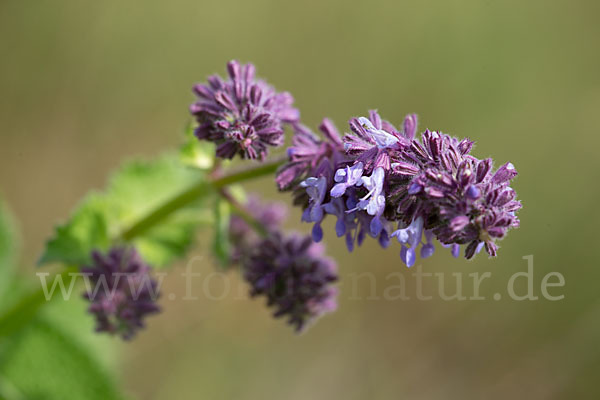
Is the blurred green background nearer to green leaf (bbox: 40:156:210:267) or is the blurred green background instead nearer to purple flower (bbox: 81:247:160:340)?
Answer: green leaf (bbox: 40:156:210:267)

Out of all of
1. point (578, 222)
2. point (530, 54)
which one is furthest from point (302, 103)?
point (578, 222)

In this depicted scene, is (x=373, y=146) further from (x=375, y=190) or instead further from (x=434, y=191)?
(x=434, y=191)

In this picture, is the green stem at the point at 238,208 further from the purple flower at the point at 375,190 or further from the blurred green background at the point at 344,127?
the blurred green background at the point at 344,127

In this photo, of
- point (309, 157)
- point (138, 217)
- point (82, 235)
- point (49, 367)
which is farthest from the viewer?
point (49, 367)

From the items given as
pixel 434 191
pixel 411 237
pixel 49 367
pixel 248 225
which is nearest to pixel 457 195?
pixel 434 191

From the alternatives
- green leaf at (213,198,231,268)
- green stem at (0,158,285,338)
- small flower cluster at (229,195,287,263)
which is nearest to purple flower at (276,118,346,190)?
green stem at (0,158,285,338)

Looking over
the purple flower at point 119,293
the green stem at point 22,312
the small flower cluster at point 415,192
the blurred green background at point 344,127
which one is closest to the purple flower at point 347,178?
the small flower cluster at point 415,192
